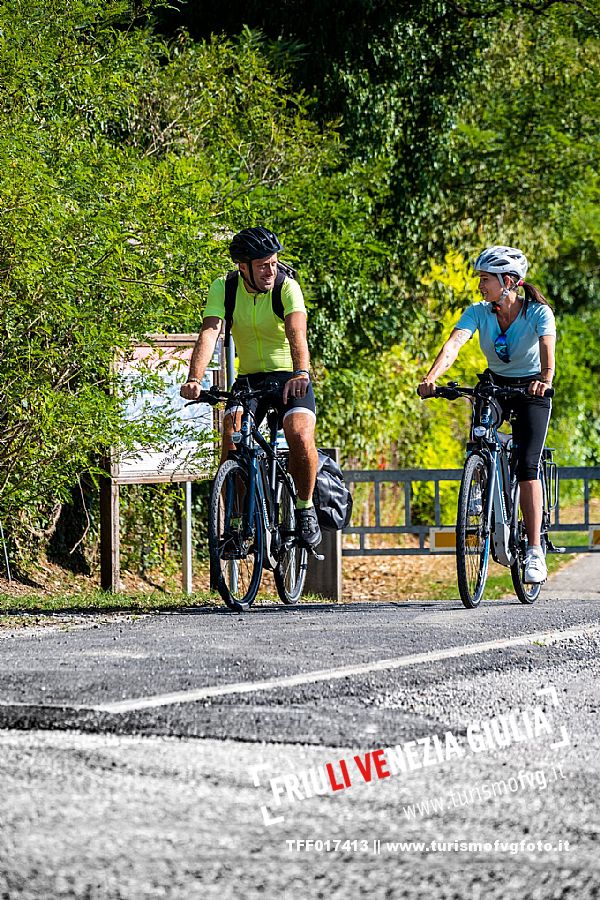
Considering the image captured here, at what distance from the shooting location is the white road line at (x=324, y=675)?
4.85 m


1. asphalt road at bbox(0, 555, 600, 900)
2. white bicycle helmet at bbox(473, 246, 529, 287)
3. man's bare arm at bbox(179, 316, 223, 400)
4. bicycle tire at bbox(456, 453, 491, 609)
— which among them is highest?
white bicycle helmet at bbox(473, 246, 529, 287)

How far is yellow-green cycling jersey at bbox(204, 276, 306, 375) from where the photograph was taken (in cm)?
801

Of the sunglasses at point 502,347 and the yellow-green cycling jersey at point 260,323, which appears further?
the sunglasses at point 502,347

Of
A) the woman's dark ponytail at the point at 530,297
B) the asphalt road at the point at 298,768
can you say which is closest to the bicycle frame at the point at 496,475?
the woman's dark ponytail at the point at 530,297

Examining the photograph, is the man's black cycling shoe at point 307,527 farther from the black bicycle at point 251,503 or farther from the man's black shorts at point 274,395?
the man's black shorts at point 274,395

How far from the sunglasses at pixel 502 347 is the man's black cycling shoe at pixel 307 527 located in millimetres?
1476

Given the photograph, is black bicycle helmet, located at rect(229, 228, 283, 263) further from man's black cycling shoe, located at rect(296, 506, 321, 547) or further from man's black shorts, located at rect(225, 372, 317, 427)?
man's black cycling shoe, located at rect(296, 506, 321, 547)

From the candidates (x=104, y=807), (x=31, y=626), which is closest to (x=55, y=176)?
(x=31, y=626)

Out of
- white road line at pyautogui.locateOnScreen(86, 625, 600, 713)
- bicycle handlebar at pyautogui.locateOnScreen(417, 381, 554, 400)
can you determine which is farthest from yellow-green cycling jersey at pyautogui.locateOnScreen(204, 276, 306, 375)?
white road line at pyautogui.locateOnScreen(86, 625, 600, 713)

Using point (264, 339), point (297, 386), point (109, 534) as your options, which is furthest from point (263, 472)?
point (109, 534)

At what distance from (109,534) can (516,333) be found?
440 cm

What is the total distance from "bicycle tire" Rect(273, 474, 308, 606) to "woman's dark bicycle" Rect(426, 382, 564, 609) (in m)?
0.97

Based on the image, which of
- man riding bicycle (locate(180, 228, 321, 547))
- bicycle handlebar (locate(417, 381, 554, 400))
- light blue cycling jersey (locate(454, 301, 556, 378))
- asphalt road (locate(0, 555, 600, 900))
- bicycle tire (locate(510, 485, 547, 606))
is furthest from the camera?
bicycle tire (locate(510, 485, 547, 606))

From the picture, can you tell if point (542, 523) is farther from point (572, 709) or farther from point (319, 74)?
point (319, 74)
